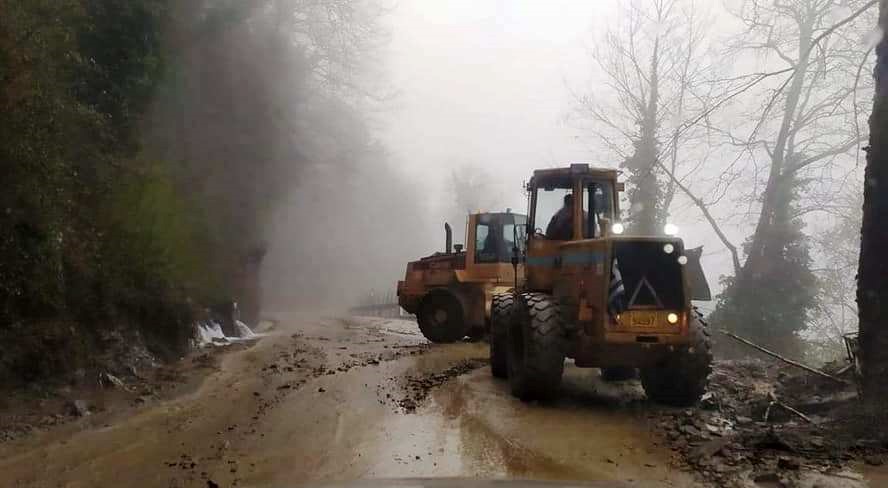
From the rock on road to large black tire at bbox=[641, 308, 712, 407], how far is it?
449mm

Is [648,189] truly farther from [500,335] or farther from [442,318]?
[500,335]

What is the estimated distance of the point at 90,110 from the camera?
10.9 metres

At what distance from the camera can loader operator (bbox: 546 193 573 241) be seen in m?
8.76

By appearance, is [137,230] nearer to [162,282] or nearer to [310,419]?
[162,282]

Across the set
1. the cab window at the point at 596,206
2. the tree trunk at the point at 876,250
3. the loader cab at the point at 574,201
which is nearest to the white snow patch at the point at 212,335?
the loader cab at the point at 574,201

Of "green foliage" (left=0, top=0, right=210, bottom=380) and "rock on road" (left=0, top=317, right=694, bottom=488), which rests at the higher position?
"green foliage" (left=0, top=0, right=210, bottom=380)

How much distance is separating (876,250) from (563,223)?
143 inches

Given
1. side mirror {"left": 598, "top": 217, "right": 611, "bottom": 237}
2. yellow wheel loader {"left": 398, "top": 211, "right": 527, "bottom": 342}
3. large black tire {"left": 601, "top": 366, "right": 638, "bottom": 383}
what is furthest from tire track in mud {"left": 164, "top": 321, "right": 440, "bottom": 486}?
side mirror {"left": 598, "top": 217, "right": 611, "bottom": 237}

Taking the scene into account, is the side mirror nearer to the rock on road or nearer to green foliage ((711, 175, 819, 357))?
the rock on road

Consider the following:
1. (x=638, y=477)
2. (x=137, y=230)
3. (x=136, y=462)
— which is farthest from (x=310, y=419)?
(x=137, y=230)

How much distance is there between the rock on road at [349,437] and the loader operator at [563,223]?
7.09ft

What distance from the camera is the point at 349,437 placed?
6.56 m

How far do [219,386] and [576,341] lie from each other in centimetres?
526

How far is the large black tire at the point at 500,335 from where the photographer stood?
969 cm
